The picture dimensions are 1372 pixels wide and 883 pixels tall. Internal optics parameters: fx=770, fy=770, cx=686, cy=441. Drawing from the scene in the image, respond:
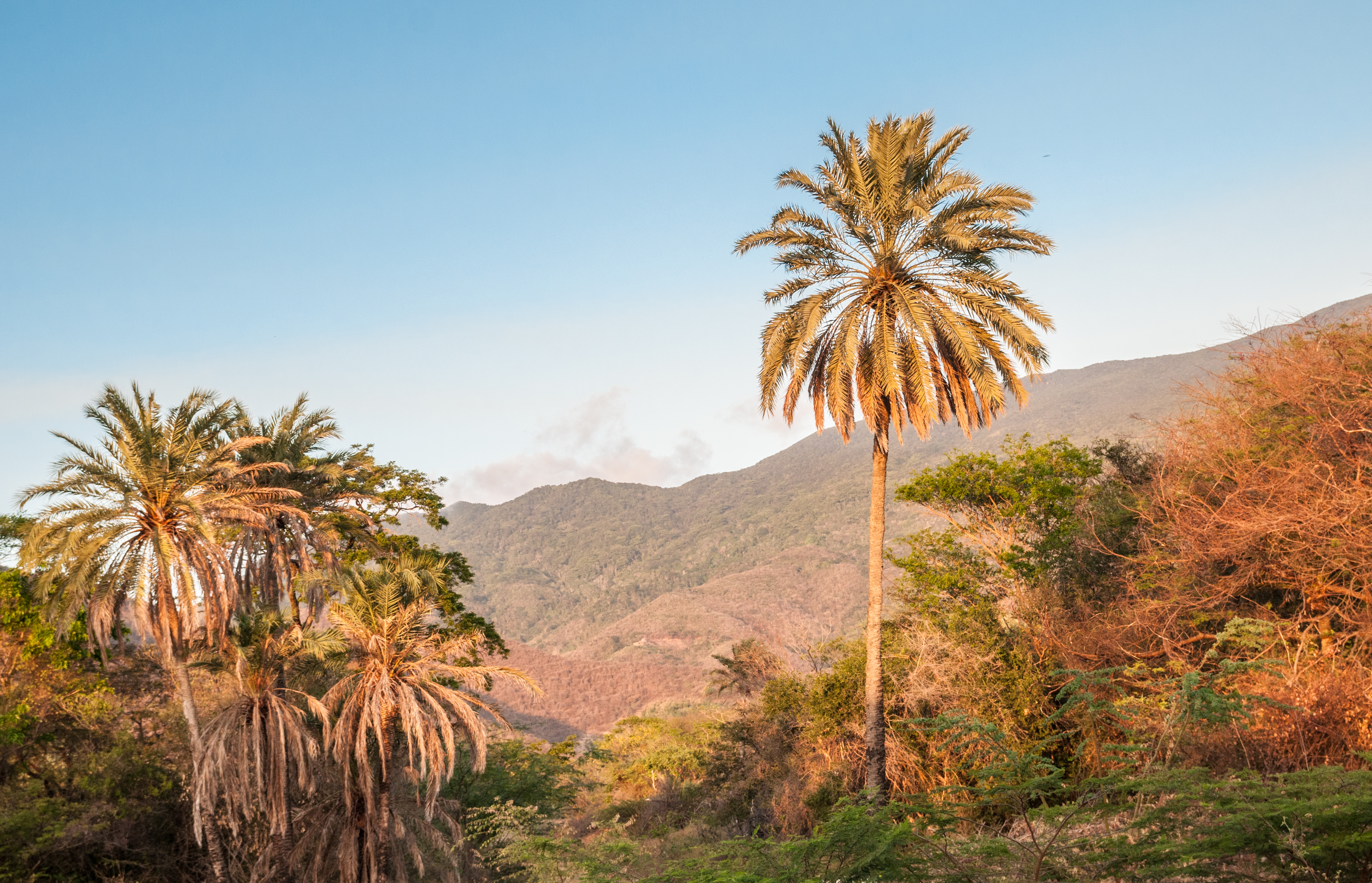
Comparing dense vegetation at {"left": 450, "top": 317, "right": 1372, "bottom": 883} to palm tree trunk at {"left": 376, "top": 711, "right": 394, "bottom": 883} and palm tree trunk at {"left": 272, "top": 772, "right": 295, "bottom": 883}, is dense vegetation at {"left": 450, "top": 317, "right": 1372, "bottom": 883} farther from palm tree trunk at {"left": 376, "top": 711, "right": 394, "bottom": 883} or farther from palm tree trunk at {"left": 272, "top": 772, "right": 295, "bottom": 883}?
palm tree trunk at {"left": 272, "top": 772, "right": 295, "bottom": 883}

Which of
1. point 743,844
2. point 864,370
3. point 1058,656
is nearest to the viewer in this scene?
point 743,844

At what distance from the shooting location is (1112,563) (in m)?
24.7

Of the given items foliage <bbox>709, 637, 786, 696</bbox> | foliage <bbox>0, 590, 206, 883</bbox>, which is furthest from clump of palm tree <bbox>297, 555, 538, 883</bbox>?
foliage <bbox>709, 637, 786, 696</bbox>

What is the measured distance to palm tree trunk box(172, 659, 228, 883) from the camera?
19.6 m

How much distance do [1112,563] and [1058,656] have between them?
5296 millimetres

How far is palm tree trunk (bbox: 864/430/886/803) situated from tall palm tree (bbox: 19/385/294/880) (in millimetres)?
16010

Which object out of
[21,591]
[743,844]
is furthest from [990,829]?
[21,591]

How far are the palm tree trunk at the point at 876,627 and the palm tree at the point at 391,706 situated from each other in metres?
8.56

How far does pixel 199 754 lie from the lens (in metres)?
19.5

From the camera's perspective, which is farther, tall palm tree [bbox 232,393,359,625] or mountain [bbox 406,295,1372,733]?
mountain [bbox 406,295,1372,733]

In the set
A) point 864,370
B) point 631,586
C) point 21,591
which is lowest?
point 631,586

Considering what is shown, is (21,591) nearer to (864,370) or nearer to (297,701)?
(297,701)

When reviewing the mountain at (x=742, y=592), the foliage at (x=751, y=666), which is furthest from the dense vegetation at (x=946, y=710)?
the mountain at (x=742, y=592)

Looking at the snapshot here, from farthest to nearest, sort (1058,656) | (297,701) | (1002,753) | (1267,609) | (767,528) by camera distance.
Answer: (767,528)
(297,701)
(1058,656)
(1267,609)
(1002,753)
